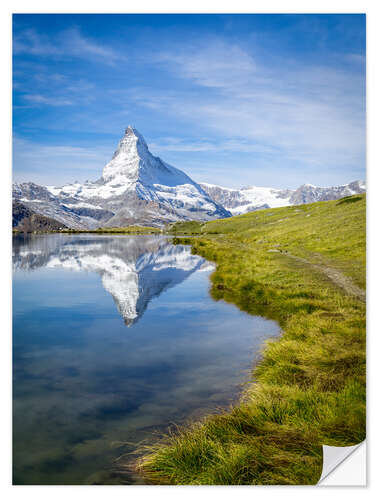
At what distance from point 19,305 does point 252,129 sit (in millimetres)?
13500

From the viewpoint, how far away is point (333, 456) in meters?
6.25

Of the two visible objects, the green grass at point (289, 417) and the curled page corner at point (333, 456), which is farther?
the curled page corner at point (333, 456)

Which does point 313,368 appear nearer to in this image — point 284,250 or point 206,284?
point 206,284

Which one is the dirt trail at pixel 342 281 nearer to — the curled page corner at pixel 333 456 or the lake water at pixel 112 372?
the lake water at pixel 112 372

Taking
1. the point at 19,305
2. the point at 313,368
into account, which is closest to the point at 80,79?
the point at 313,368

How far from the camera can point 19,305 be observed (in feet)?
59.9

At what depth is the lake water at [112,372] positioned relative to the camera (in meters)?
6.80

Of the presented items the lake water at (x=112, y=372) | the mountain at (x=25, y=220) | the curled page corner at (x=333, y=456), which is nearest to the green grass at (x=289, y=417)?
the curled page corner at (x=333, y=456)

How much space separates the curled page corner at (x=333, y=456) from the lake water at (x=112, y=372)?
8.90 ft

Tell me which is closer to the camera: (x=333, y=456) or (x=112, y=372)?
(x=333, y=456)

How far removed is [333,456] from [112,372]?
606cm

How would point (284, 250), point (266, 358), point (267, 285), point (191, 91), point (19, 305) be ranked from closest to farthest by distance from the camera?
point (266, 358)
point (191, 91)
point (19, 305)
point (267, 285)
point (284, 250)

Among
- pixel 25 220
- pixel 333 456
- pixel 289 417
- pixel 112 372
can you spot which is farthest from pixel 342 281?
pixel 25 220

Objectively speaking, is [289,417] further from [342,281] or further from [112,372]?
[342,281]
